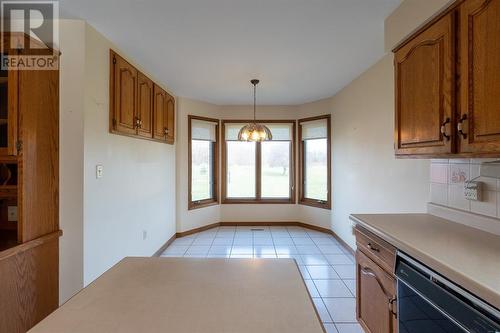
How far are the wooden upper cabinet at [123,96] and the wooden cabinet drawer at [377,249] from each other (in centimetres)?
241

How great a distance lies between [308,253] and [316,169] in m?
1.83

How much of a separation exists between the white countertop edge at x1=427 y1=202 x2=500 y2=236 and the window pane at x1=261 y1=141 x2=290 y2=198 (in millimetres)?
3430

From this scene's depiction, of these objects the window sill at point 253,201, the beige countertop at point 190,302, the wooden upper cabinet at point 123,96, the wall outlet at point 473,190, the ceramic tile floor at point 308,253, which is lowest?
the ceramic tile floor at point 308,253

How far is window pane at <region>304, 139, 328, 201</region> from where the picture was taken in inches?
196

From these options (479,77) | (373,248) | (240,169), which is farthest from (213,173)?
(479,77)

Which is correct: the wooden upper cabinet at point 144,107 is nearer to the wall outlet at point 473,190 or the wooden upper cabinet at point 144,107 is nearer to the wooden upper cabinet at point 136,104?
the wooden upper cabinet at point 136,104

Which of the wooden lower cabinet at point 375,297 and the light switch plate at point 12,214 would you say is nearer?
the wooden lower cabinet at point 375,297

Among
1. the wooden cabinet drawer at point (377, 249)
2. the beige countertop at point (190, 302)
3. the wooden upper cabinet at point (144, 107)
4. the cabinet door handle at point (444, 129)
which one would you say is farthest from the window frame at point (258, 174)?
the beige countertop at point (190, 302)

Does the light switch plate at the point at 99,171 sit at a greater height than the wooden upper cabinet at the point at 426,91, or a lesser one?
lesser

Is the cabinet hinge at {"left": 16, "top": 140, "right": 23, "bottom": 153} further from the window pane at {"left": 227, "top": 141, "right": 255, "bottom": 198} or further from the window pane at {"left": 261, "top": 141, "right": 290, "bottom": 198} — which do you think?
the window pane at {"left": 261, "top": 141, "right": 290, "bottom": 198}

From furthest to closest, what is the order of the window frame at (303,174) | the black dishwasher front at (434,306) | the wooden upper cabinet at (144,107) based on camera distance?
the window frame at (303,174) → the wooden upper cabinet at (144,107) → the black dishwasher front at (434,306)

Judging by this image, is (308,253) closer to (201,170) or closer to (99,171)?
(201,170)

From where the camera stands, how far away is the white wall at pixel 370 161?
2.47 metres

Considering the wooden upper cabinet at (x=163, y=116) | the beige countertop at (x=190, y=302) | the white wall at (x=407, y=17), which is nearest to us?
the beige countertop at (x=190, y=302)
